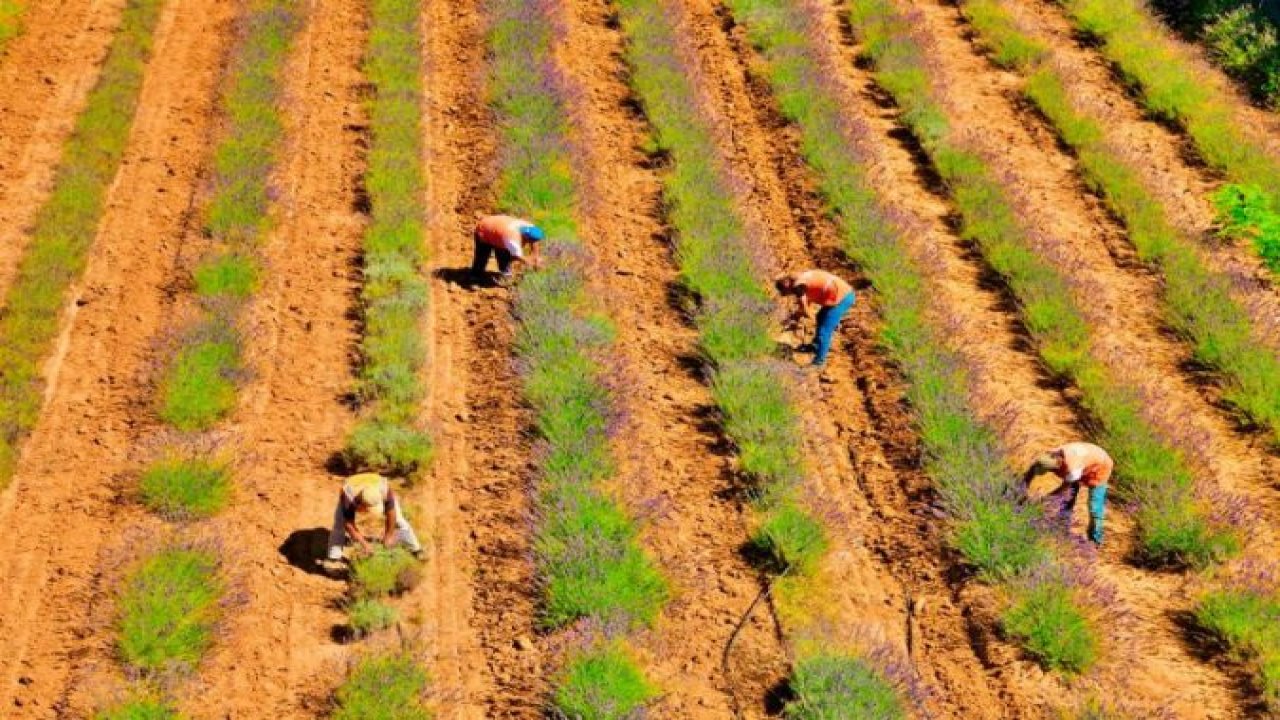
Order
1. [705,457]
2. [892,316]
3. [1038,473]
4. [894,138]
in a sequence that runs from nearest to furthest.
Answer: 1. [1038,473]
2. [705,457]
3. [892,316]
4. [894,138]

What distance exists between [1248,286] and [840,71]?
635 cm

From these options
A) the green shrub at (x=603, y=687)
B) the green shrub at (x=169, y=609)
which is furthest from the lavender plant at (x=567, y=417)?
the green shrub at (x=169, y=609)

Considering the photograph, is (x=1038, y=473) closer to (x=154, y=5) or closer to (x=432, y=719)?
(x=432, y=719)

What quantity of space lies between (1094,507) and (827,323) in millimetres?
2926

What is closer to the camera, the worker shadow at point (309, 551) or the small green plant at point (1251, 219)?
the worker shadow at point (309, 551)

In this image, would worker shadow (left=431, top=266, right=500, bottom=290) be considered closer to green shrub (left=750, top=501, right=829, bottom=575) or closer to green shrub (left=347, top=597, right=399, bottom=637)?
green shrub (left=750, top=501, right=829, bottom=575)

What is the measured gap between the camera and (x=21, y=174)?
51.5 ft

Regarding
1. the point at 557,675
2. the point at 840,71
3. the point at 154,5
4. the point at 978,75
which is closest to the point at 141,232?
the point at 154,5

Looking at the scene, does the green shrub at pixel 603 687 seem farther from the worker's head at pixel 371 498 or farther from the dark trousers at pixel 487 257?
the dark trousers at pixel 487 257

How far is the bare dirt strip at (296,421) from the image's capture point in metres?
9.86

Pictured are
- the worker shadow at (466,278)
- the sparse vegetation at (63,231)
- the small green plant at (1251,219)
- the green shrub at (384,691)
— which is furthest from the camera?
the small green plant at (1251,219)

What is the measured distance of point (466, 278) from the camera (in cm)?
1442

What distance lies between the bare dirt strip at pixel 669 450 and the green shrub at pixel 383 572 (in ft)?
5.62

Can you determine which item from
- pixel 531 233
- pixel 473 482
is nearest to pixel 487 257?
pixel 531 233
